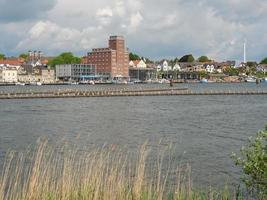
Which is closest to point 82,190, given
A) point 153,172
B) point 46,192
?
point 46,192

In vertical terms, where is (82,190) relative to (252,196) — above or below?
above

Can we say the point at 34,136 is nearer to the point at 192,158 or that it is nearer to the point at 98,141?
the point at 98,141

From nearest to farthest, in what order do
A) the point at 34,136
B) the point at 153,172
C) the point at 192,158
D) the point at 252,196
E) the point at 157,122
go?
the point at 252,196 < the point at 153,172 < the point at 192,158 < the point at 34,136 < the point at 157,122

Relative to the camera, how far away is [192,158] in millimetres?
31516

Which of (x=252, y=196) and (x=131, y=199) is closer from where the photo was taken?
(x=131, y=199)

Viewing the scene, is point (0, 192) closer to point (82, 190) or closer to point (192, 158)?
point (82, 190)

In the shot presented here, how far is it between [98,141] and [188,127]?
15861 mm

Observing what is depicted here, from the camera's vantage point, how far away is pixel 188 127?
55.2m

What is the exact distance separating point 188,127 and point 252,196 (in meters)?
37.7

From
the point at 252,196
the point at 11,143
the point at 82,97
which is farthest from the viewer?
the point at 82,97

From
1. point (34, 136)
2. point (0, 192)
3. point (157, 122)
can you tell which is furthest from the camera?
point (157, 122)

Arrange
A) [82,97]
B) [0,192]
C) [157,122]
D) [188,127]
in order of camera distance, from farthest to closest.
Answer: [82,97]
[157,122]
[188,127]
[0,192]

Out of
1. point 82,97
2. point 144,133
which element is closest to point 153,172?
point 144,133

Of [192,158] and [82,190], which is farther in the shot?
[192,158]
